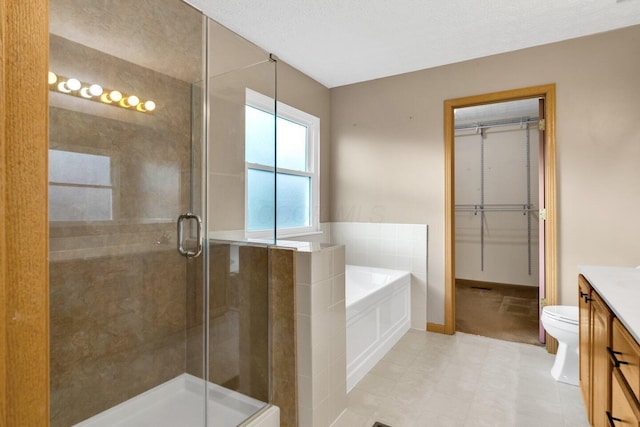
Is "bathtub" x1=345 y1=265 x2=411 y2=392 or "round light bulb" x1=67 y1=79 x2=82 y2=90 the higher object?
"round light bulb" x1=67 y1=79 x2=82 y2=90

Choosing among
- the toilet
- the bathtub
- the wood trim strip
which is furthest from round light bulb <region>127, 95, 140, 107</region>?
the toilet

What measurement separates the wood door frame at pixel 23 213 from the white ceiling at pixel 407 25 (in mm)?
1921

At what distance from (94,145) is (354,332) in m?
1.84

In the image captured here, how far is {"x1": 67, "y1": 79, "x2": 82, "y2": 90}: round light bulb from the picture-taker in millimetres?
1476

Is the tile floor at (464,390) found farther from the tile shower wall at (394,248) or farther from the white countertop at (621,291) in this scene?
the white countertop at (621,291)

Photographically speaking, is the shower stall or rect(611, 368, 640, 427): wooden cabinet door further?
the shower stall

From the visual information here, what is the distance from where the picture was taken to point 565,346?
2320mm

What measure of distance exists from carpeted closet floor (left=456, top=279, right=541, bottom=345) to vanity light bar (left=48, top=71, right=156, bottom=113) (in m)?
3.21

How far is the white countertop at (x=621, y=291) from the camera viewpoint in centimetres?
114

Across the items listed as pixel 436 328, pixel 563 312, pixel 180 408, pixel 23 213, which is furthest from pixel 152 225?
pixel 563 312

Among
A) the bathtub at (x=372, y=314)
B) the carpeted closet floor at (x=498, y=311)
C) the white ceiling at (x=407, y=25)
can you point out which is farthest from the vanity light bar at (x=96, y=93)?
the carpeted closet floor at (x=498, y=311)

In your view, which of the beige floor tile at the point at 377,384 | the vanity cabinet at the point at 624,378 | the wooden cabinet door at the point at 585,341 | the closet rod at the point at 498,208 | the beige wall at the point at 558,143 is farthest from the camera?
the closet rod at the point at 498,208

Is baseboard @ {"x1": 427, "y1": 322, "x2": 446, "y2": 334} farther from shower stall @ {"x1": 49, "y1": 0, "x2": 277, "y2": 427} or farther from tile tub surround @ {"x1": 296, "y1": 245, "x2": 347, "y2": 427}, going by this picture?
shower stall @ {"x1": 49, "y1": 0, "x2": 277, "y2": 427}

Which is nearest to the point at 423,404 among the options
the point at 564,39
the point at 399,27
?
the point at 399,27
